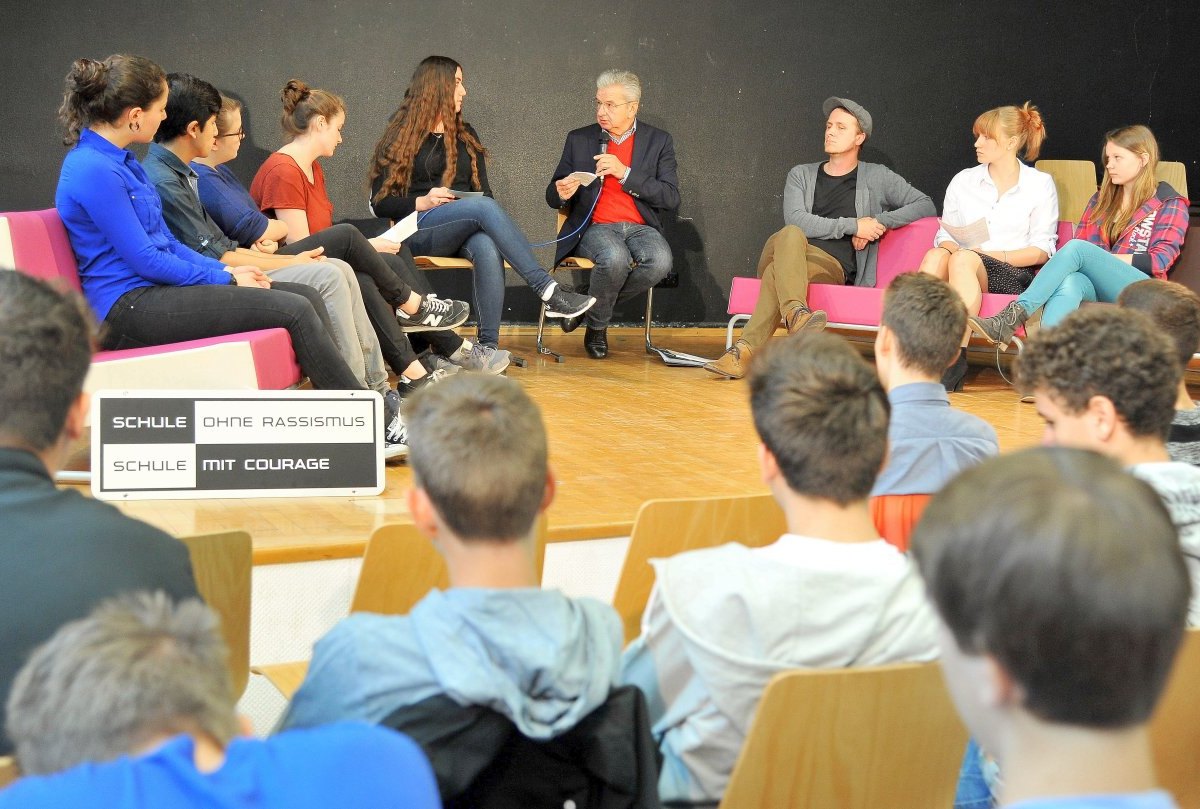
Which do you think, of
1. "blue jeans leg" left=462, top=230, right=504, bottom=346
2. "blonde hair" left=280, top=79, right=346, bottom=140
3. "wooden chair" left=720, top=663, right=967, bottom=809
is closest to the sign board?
"wooden chair" left=720, top=663, right=967, bottom=809

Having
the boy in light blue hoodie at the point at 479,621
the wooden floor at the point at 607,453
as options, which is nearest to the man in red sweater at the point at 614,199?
the wooden floor at the point at 607,453

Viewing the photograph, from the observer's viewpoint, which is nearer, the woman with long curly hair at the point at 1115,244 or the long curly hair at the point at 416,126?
the woman with long curly hair at the point at 1115,244

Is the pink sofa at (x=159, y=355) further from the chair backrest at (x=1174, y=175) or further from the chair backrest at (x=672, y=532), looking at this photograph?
the chair backrest at (x=1174, y=175)

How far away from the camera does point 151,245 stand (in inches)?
126

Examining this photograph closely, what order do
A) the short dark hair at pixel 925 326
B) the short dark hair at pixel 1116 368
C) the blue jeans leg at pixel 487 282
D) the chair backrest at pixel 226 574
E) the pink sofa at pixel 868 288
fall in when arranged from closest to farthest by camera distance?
the chair backrest at pixel 226 574 → the short dark hair at pixel 1116 368 → the short dark hair at pixel 925 326 → the blue jeans leg at pixel 487 282 → the pink sofa at pixel 868 288

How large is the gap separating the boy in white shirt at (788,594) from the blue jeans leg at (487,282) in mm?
3533

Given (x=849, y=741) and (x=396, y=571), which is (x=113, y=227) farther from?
(x=849, y=741)

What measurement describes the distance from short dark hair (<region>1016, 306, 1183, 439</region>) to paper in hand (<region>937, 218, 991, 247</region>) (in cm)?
355

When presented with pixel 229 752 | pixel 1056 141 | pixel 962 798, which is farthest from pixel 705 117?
pixel 229 752

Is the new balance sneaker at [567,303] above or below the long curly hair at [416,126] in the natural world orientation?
below

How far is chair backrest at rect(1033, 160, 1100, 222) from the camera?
6020 millimetres

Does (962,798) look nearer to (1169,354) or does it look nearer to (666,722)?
(666,722)

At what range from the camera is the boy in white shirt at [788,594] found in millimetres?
1300

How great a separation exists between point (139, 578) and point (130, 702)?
1.49 feet
